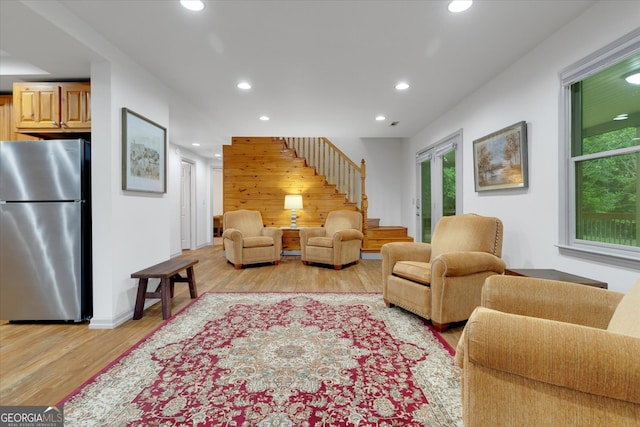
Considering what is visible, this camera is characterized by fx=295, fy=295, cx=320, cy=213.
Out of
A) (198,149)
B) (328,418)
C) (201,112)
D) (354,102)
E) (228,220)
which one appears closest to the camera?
(328,418)

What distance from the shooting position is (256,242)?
17.1 ft

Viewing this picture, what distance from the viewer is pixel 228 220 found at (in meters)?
5.63

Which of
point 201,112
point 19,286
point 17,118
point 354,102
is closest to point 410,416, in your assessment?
point 19,286

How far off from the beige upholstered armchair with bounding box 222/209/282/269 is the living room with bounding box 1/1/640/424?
5.34ft

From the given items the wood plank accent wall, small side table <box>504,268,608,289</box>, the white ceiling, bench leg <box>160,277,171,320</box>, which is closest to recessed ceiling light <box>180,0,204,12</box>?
the white ceiling

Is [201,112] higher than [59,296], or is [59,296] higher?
[201,112]

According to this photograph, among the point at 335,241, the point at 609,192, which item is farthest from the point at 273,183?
the point at 609,192

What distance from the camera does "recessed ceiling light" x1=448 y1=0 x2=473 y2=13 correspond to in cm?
208

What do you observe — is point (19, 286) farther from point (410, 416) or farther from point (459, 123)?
point (459, 123)

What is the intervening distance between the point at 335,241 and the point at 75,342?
11.6ft

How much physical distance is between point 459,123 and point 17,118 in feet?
16.9

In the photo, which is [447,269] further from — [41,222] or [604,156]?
[41,222]

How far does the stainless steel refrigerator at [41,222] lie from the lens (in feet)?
8.69

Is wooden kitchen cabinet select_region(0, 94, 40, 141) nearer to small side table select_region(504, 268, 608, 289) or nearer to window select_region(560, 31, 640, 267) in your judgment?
small side table select_region(504, 268, 608, 289)
